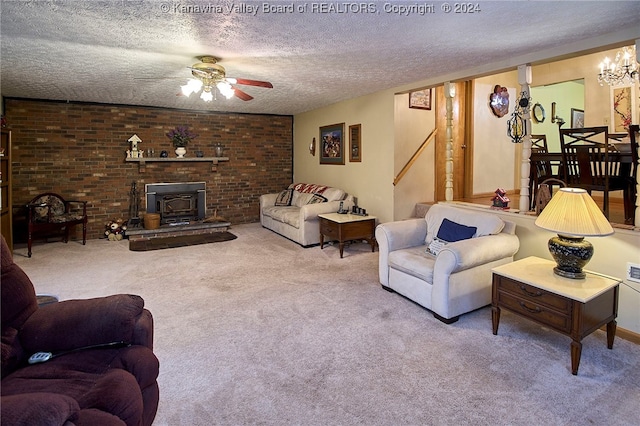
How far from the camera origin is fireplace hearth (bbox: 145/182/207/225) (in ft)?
22.2

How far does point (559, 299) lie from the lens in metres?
2.42

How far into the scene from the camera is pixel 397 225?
12.7 feet

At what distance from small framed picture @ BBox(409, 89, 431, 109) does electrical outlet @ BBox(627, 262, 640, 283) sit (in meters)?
3.28

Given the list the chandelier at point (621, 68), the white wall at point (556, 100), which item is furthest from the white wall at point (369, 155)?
the white wall at point (556, 100)

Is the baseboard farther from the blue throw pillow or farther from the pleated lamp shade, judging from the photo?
the blue throw pillow

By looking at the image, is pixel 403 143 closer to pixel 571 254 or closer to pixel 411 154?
pixel 411 154

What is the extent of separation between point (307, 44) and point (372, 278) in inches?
97.2

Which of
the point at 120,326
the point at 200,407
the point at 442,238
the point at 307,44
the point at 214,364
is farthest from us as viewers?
the point at 442,238

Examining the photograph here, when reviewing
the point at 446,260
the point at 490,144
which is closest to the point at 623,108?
the point at 490,144

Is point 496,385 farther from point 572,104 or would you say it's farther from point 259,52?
point 572,104

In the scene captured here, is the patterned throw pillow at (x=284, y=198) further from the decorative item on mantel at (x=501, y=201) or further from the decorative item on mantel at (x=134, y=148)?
the decorative item on mantel at (x=501, y=201)

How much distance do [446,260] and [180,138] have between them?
217 inches

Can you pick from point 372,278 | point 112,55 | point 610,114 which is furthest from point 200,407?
point 610,114

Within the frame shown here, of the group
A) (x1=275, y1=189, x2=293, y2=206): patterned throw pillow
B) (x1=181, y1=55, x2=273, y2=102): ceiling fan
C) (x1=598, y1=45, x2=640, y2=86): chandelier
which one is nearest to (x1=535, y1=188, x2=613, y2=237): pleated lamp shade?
(x1=181, y1=55, x2=273, y2=102): ceiling fan
